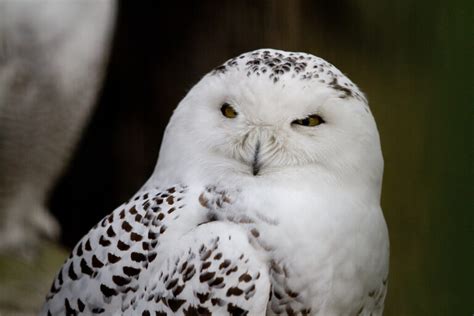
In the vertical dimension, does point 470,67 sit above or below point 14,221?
above

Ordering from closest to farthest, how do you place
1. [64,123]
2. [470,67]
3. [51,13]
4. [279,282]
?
1. [279,282]
2. [470,67]
3. [51,13]
4. [64,123]

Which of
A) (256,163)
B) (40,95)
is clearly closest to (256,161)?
(256,163)

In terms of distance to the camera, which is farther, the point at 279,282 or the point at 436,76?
the point at 436,76

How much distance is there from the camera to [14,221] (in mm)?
1570

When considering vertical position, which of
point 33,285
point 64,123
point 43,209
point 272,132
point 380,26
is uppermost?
point 380,26

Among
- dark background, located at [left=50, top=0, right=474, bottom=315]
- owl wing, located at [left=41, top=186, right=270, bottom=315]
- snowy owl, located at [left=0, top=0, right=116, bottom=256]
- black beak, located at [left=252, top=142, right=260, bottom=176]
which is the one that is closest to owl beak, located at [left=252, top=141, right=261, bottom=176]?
black beak, located at [left=252, top=142, right=260, bottom=176]

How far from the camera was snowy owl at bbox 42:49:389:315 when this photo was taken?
1.15m

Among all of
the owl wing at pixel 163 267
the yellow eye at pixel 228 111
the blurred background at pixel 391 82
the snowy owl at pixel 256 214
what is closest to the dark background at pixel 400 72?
the blurred background at pixel 391 82

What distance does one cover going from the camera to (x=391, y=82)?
1396mm

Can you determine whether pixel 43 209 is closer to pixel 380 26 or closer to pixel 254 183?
pixel 254 183

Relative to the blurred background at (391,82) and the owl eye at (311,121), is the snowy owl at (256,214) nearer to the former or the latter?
the owl eye at (311,121)

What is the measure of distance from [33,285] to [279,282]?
2.21ft

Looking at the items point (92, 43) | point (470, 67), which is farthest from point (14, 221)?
point (470, 67)

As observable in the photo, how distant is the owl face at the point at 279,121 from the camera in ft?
3.81
